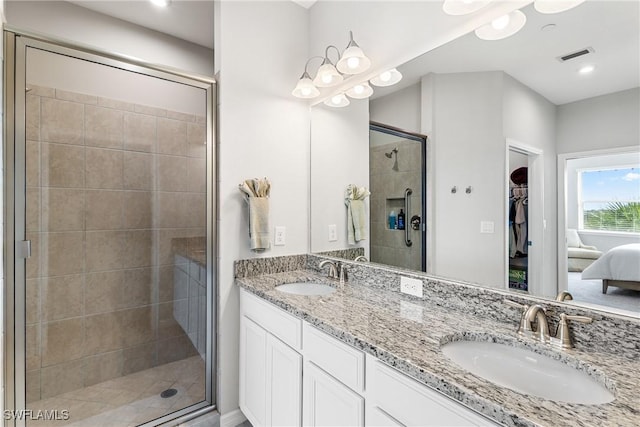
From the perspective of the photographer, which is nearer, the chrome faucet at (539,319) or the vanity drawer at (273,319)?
the chrome faucet at (539,319)

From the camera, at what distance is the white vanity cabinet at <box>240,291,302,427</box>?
4.48ft

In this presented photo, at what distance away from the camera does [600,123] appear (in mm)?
1029

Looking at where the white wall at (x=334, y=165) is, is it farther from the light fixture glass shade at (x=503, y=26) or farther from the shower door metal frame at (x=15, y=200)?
the shower door metal frame at (x=15, y=200)

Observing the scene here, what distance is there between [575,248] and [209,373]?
197 centimetres

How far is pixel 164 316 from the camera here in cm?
219

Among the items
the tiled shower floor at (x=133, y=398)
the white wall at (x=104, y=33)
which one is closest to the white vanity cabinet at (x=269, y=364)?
the tiled shower floor at (x=133, y=398)

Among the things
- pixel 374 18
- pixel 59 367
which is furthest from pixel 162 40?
pixel 59 367

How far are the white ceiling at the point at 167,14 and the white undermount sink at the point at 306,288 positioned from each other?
2032 mm

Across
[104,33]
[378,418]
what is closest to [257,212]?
[378,418]

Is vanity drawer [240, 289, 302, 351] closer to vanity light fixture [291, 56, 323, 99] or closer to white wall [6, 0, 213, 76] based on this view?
vanity light fixture [291, 56, 323, 99]

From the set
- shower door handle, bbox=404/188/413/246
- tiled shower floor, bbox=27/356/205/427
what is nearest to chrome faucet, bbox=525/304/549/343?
shower door handle, bbox=404/188/413/246

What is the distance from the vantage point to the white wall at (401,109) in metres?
1.58

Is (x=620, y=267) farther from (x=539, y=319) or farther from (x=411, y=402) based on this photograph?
(x=411, y=402)

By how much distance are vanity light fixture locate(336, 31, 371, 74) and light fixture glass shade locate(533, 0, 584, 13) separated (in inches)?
31.1
